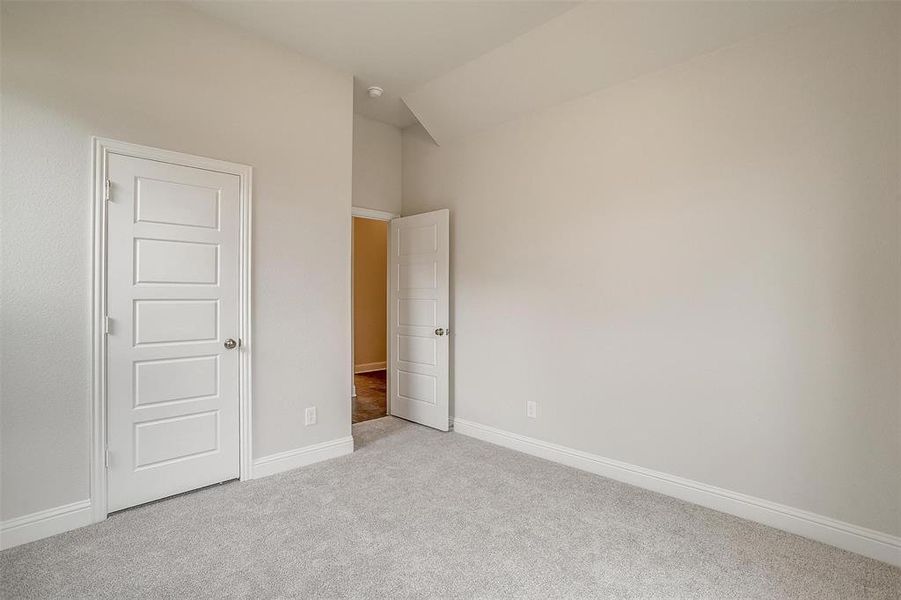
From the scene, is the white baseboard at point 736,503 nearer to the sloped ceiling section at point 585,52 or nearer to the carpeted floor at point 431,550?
the carpeted floor at point 431,550

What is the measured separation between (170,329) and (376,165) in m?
2.57

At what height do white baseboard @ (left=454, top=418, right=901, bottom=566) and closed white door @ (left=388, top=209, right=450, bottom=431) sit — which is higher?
closed white door @ (left=388, top=209, right=450, bottom=431)

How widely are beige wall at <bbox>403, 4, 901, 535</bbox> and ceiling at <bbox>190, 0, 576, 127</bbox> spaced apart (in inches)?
29.7

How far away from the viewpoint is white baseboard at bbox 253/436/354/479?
3022 millimetres

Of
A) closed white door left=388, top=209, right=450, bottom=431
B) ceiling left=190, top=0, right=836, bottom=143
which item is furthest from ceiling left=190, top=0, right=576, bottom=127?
closed white door left=388, top=209, right=450, bottom=431

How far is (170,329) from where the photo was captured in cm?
264

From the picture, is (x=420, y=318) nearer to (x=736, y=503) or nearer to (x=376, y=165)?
(x=376, y=165)

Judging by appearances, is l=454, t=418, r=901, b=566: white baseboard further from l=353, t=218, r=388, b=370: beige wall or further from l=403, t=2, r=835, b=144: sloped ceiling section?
l=353, t=218, r=388, b=370: beige wall

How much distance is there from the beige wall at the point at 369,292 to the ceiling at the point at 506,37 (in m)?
3.76

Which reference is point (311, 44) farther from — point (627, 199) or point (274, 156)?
point (627, 199)

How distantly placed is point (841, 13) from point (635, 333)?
6.55ft

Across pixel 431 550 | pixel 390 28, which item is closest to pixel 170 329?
pixel 431 550

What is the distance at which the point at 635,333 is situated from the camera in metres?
2.98

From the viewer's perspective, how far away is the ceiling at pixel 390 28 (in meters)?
2.69
